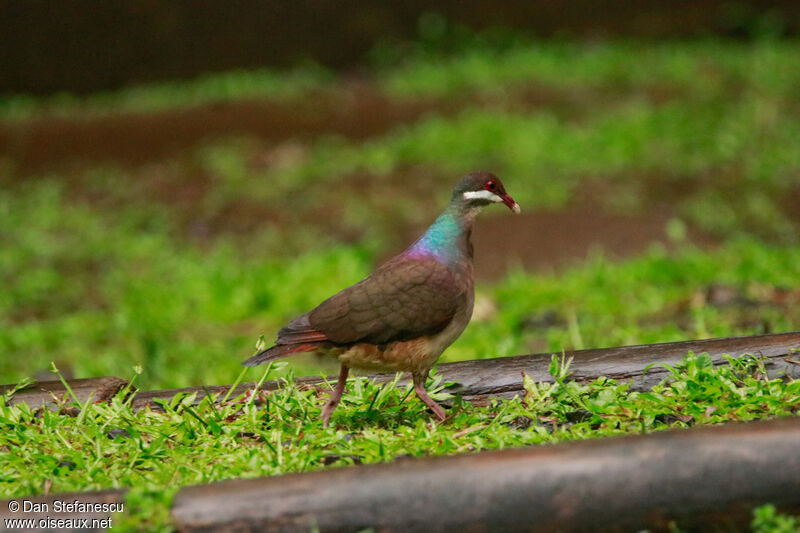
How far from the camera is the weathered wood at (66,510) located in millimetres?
2912

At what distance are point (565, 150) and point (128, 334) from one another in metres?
4.82

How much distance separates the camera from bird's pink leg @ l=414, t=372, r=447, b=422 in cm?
389

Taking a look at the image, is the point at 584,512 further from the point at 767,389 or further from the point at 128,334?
the point at 128,334

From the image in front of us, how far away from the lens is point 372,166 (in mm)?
10508

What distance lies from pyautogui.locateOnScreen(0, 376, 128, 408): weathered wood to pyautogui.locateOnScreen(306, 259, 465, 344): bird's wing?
909mm

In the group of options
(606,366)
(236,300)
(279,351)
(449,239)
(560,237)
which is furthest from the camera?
(560,237)

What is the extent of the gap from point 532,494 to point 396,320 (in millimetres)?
1007

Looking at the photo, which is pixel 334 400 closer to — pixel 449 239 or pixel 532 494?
pixel 449 239

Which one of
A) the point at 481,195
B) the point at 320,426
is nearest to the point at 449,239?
the point at 481,195

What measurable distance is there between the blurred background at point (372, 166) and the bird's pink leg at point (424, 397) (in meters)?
1.55

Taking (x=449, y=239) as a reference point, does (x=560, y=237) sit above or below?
below

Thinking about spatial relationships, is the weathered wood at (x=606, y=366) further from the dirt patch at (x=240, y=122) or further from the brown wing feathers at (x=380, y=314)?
the dirt patch at (x=240, y=122)

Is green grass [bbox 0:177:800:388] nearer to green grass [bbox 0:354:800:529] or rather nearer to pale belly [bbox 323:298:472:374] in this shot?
green grass [bbox 0:354:800:529]

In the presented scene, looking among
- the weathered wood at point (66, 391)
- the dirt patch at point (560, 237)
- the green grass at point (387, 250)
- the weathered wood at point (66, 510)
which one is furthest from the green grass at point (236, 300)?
the weathered wood at point (66, 510)
